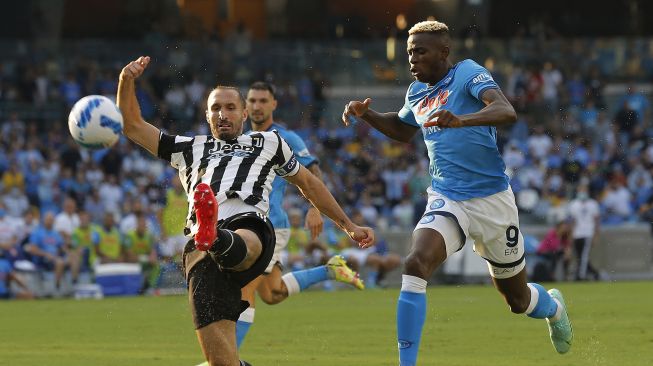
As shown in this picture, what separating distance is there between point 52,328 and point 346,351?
181 inches

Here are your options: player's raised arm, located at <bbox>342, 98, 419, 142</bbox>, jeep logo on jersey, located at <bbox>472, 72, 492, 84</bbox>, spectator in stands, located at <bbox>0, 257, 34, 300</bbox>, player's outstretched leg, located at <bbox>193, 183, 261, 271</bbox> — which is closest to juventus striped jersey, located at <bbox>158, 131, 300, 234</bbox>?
player's outstretched leg, located at <bbox>193, 183, 261, 271</bbox>

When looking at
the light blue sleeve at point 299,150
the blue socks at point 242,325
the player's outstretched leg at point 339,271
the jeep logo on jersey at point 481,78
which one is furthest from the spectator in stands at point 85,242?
the jeep logo on jersey at point 481,78

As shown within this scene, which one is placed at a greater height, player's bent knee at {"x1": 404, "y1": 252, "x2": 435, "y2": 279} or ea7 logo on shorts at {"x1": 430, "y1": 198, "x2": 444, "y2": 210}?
ea7 logo on shorts at {"x1": 430, "y1": 198, "x2": 444, "y2": 210}

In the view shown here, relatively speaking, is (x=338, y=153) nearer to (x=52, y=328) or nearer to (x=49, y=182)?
(x=49, y=182)

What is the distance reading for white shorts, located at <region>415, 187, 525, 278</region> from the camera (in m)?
8.41

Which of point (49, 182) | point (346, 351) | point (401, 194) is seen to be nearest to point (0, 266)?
point (49, 182)

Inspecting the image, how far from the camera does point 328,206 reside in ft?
26.8

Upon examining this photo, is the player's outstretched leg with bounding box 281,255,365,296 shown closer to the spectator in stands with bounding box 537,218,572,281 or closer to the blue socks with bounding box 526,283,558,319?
the blue socks with bounding box 526,283,558,319

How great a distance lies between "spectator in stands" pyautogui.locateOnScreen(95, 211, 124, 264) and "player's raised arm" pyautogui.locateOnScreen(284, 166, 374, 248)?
13.2 metres

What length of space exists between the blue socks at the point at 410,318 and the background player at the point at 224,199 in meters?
0.41

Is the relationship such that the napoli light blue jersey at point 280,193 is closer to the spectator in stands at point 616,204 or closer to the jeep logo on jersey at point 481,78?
the jeep logo on jersey at point 481,78

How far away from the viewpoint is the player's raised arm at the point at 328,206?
807 centimetres

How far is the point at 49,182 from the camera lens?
23.5 meters

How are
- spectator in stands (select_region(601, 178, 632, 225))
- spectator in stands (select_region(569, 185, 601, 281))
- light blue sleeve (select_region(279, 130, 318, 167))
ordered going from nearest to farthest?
light blue sleeve (select_region(279, 130, 318, 167)) → spectator in stands (select_region(569, 185, 601, 281)) → spectator in stands (select_region(601, 178, 632, 225))
